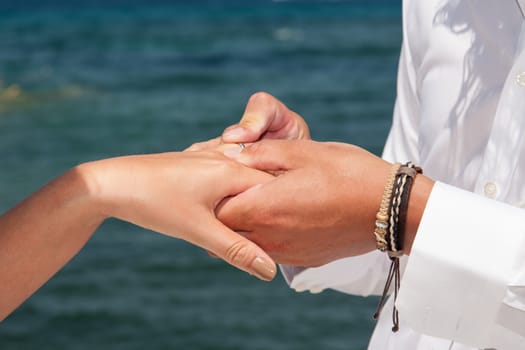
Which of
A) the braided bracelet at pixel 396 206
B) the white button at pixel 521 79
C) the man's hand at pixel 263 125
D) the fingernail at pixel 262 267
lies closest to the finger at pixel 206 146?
the man's hand at pixel 263 125

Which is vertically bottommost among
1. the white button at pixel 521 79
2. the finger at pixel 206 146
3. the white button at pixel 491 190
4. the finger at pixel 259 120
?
the finger at pixel 206 146

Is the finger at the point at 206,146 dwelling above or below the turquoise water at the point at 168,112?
above

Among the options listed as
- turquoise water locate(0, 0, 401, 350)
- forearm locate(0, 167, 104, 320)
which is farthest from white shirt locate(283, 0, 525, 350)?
turquoise water locate(0, 0, 401, 350)

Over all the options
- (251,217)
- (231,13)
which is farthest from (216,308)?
(231,13)

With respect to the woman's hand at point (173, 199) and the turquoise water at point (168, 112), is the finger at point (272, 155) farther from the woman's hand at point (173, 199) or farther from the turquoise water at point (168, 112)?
the turquoise water at point (168, 112)

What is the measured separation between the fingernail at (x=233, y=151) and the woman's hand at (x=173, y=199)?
0.14 meters

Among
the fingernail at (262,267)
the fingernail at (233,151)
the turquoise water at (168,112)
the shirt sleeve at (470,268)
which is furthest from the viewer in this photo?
the turquoise water at (168,112)

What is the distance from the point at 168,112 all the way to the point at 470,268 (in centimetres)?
1067

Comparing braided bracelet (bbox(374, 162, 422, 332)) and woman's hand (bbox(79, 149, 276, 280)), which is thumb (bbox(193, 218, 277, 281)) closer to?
woman's hand (bbox(79, 149, 276, 280))

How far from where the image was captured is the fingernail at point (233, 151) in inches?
70.8

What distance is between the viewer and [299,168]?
155 centimetres

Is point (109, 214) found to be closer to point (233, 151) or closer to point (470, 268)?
point (233, 151)

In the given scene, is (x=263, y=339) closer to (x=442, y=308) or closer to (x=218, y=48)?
(x=442, y=308)

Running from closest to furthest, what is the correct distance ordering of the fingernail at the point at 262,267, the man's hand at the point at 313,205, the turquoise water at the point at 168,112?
the man's hand at the point at 313,205
the fingernail at the point at 262,267
the turquoise water at the point at 168,112
